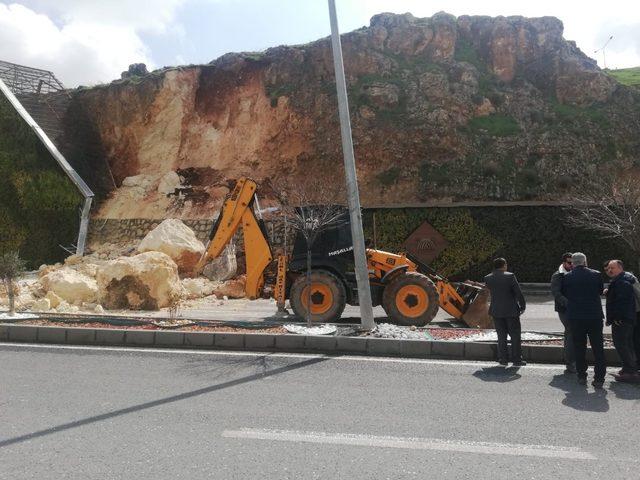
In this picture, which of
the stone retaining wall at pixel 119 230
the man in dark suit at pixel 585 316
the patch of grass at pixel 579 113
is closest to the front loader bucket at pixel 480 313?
the man in dark suit at pixel 585 316

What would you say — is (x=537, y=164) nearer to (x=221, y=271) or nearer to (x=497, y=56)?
(x=497, y=56)

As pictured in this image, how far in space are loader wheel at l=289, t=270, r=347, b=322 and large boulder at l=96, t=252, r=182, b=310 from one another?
4369 mm

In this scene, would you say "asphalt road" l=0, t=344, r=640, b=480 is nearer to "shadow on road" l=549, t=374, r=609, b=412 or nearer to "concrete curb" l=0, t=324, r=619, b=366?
"shadow on road" l=549, t=374, r=609, b=412

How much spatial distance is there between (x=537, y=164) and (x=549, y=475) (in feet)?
77.6

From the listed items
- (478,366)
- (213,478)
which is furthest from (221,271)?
(213,478)

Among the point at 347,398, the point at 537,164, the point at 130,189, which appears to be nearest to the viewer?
the point at 347,398

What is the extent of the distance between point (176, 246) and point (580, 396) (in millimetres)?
14838

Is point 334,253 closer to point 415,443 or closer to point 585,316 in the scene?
point 585,316

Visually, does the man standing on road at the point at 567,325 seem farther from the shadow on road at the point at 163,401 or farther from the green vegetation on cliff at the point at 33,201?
the green vegetation on cliff at the point at 33,201

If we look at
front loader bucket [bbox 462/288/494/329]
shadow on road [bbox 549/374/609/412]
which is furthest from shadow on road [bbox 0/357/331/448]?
front loader bucket [bbox 462/288/494/329]

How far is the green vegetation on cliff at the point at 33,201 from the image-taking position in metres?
23.8

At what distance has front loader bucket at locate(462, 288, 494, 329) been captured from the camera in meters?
9.91

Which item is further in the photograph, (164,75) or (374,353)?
(164,75)

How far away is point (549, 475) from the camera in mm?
3467
